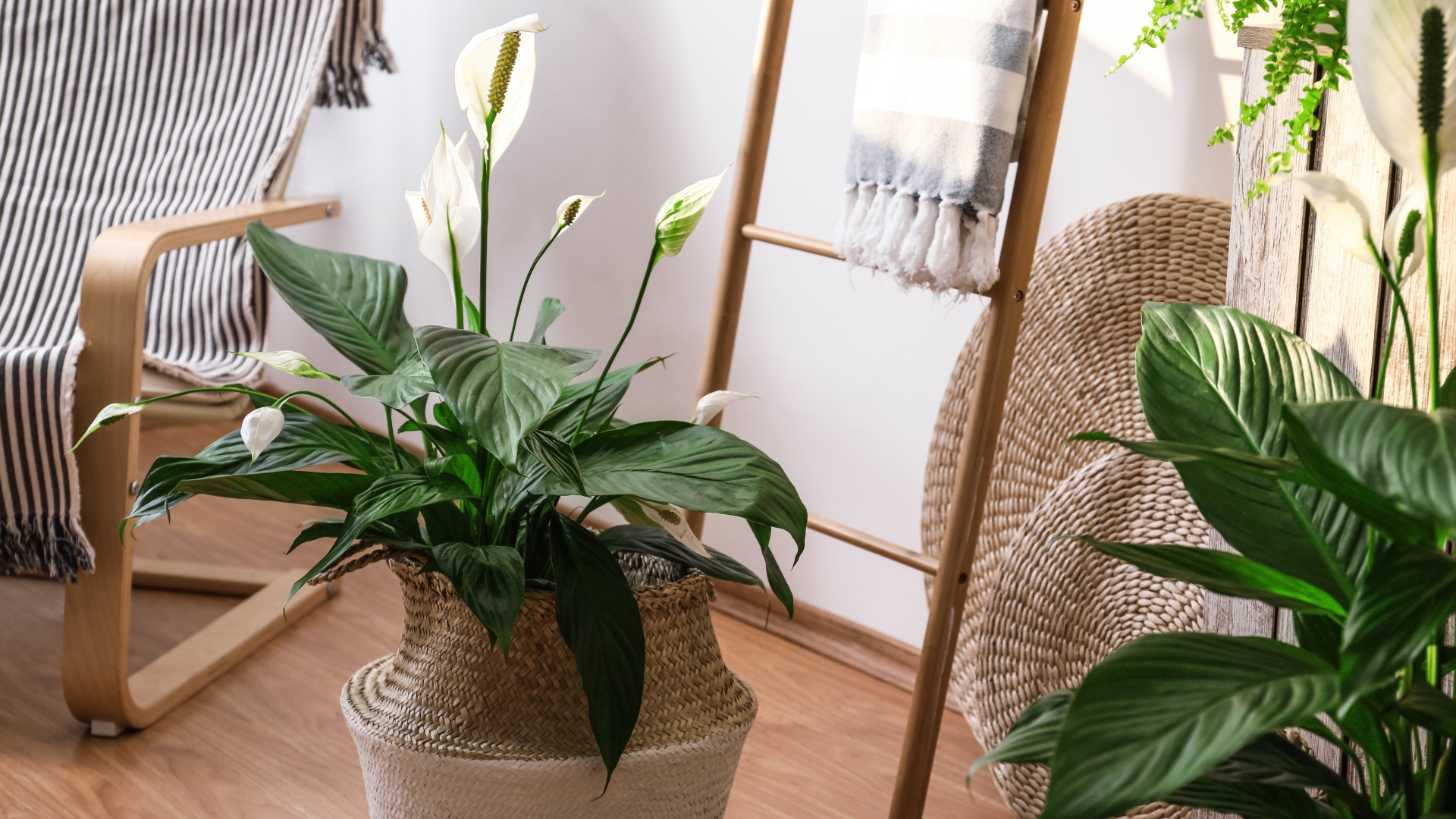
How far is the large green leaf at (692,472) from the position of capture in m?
0.76

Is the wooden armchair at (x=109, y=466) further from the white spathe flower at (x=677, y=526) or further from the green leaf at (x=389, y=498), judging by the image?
the white spathe flower at (x=677, y=526)

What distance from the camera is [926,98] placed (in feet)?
3.67

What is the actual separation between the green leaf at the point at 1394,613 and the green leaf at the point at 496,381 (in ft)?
1.45

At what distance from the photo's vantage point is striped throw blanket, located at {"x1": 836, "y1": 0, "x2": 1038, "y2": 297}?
1.08m

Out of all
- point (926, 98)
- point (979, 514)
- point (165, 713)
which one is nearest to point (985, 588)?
point (979, 514)

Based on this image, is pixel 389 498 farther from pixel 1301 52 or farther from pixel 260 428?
pixel 1301 52

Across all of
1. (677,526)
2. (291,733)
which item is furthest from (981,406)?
(291,733)

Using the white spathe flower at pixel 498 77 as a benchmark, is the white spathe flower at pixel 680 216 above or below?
below

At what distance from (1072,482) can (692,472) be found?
1.91 ft

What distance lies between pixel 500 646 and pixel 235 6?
4.10 ft

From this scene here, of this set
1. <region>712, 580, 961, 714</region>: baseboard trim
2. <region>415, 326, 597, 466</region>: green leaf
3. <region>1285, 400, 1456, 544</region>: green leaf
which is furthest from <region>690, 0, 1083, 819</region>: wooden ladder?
<region>1285, 400, 1456, 544</region>: green leaf

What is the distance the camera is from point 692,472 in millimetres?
792

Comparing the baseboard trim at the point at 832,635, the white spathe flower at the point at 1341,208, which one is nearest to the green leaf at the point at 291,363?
the white spathe flower at the point at 1341,208

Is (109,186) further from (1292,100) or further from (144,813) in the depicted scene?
(1292,100)
